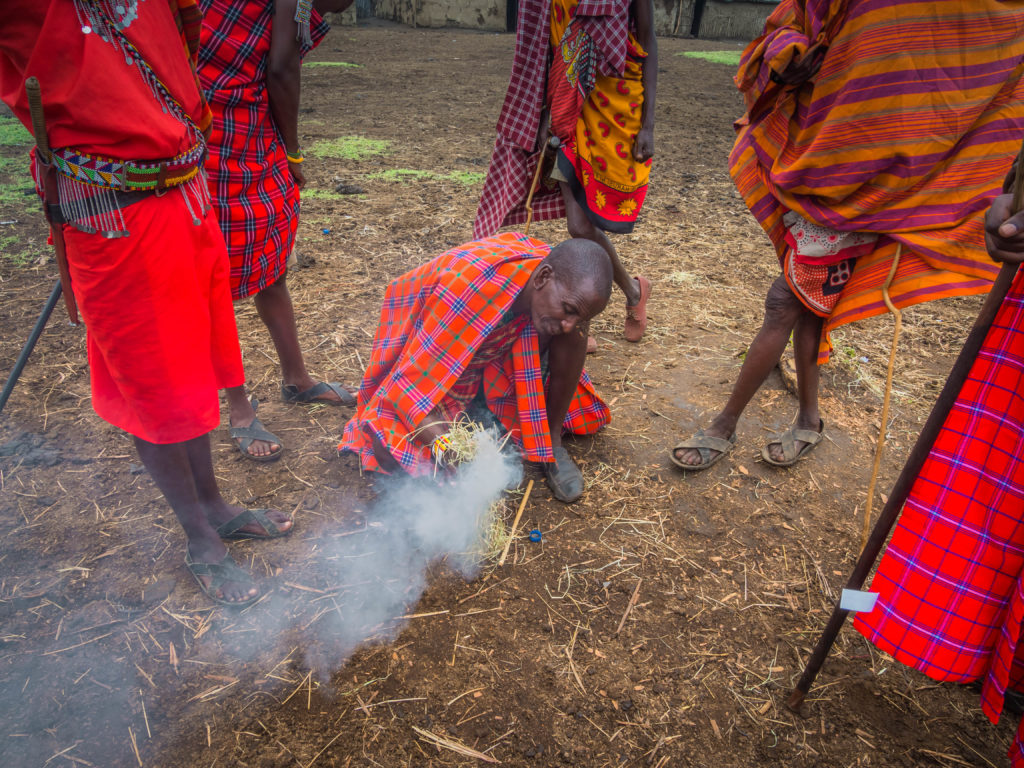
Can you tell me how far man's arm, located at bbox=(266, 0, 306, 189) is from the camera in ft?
7.76

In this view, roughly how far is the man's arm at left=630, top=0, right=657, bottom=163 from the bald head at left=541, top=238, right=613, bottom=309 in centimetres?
114

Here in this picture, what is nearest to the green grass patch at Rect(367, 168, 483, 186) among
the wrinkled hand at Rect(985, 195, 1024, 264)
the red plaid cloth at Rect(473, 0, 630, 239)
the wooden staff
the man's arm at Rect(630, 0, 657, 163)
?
the red plaid cloth at Rect(473, 0, 630, 239)

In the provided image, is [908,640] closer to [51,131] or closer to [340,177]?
[51,131]

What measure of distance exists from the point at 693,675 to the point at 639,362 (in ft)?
6.49

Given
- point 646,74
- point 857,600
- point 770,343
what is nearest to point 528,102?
point 646,74

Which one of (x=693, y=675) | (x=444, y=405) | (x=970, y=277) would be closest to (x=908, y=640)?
(x=693, y=675)

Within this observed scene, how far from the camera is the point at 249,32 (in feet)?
7.76

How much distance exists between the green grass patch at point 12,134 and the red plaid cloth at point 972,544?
840cm

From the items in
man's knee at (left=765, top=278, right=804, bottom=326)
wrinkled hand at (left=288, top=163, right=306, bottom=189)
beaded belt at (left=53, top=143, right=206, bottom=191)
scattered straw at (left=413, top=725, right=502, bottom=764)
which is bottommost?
scattered straw at (left=413, top=725, right=502, bottom=764)

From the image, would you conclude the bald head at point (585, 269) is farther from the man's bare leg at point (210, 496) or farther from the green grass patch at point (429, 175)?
the green grass patch at point (429, 175)

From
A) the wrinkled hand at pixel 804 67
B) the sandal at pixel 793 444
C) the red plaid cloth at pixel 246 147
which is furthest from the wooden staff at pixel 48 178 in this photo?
the sandal at pixel 793 444

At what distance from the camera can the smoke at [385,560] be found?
6.80ft

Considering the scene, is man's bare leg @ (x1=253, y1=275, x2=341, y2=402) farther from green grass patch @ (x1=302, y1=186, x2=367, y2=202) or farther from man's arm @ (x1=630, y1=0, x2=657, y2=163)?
green grass patch @ (x1=302, y1=186, x2=367, y2=202)

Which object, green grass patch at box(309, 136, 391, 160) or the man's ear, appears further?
green grass patch at box(309, 136, 391, 160)
